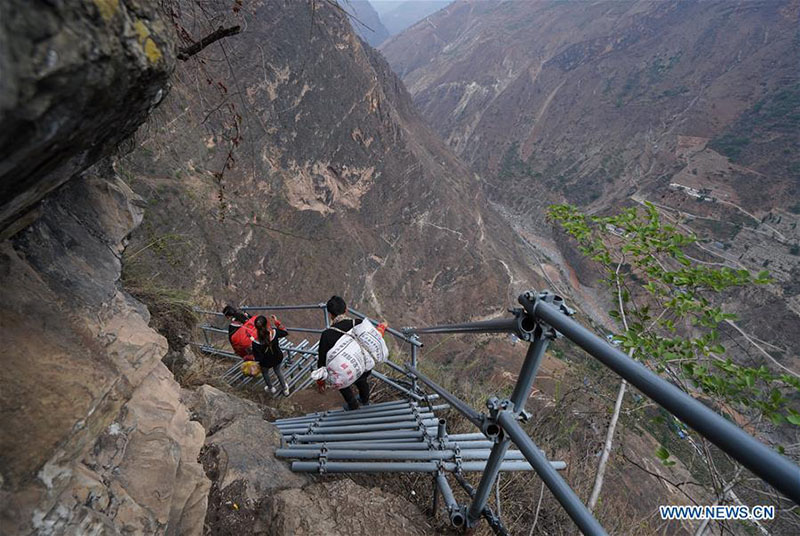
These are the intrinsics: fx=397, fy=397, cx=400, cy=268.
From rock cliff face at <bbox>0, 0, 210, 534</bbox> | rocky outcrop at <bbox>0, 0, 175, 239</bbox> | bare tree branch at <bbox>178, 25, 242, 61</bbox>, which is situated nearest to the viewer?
rocky outcrop at <bbox>0, 0, 175, 239</bbox>

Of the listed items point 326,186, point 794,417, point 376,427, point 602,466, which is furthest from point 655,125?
point 376,427

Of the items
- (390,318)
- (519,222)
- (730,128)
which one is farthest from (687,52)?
(390,318)

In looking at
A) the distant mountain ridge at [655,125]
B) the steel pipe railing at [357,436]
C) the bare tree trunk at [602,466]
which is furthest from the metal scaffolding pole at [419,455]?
the distant mountain ridge at [655,125]

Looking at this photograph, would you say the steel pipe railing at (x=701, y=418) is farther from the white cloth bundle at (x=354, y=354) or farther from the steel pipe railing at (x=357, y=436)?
the white cloth bundle at (x=354, y=354)

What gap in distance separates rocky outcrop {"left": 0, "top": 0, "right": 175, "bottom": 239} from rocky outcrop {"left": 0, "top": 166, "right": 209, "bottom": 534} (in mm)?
533

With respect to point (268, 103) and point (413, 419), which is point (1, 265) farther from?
point (268, 103)

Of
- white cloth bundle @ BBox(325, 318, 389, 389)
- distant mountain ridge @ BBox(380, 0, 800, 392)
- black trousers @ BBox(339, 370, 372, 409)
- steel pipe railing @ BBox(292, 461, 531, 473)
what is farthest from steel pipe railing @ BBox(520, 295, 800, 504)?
distant mountain ridge @ BBox(380, 0, 800, 392)

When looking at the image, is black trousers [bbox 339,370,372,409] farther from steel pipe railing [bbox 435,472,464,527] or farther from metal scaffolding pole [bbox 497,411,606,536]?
metal scaffolding pole [bbox 497,411,606,536]

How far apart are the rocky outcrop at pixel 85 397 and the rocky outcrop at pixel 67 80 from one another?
53cm

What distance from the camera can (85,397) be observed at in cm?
171

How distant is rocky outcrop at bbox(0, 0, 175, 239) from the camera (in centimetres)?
81

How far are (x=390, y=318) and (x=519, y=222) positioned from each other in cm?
4400

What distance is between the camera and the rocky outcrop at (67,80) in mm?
812

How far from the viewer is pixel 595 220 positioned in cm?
449
